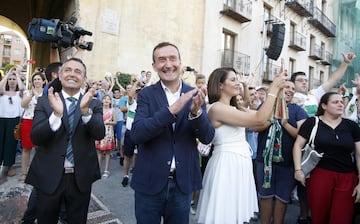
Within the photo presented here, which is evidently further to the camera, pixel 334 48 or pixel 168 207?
pixel 334 48

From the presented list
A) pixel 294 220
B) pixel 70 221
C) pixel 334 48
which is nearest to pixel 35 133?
pixel 70 221

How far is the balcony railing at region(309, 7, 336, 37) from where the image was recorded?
64.7 ft

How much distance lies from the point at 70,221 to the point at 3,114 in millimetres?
3134

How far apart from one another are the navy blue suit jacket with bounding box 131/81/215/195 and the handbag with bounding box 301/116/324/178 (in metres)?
1.50

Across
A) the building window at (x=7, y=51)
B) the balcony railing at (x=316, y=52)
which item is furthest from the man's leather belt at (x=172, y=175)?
the building window at (x=7, y=51)

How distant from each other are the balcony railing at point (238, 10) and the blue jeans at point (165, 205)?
12.2m

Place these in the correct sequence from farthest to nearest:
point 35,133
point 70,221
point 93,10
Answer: point 93,10 < point 70,221 < point 35,133

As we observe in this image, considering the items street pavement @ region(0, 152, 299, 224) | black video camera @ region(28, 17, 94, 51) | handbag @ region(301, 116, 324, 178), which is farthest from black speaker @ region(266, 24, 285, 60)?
black video camera @ region(28, 17, 94, 51)

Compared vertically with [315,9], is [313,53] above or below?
below

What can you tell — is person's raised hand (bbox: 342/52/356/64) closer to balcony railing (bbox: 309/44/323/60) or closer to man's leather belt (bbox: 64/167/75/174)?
man's leather belt (bbox: 64/167/75/174)

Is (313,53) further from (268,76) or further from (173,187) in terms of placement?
(173,187)

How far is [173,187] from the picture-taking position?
187 cm

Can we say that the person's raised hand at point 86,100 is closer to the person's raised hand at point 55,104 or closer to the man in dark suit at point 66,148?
the man in dark suit at point 66,148

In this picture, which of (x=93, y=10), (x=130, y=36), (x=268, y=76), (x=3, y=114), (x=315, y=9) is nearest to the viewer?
(x=3, y=114)
